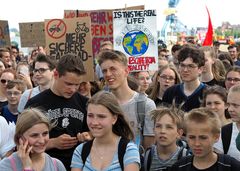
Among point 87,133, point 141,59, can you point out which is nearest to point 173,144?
point 87,133

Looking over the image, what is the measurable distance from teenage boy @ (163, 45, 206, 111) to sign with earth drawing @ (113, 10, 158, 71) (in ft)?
3.43

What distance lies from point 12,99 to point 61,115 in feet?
6.03

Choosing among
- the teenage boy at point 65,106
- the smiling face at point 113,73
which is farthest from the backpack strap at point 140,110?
the teenage boy at point 65,106

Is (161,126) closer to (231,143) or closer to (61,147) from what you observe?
(231,143)

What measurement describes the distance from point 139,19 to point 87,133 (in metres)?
2.98

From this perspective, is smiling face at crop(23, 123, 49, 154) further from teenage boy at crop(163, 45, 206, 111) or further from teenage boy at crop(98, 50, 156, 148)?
teenage boy at crop(163, 45, 206, 111)

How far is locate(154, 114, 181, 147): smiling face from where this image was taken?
4156 millimetres

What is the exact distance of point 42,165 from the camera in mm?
3703

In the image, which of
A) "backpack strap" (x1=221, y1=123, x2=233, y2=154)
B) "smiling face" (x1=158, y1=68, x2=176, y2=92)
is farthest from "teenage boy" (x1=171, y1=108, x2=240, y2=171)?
"smiling face" (x1=158, y1=68, x2=176, y2=92)

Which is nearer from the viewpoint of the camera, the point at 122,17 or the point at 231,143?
the point at 231,143

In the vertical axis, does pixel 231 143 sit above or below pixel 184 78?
below

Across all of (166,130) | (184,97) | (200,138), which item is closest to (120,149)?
(200,138)

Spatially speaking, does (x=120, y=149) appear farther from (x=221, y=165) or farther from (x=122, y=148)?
(x=221, y=165)

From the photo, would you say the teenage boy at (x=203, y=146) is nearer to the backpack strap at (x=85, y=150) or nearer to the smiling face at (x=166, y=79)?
the backpack strap at (x=85, y=150)
